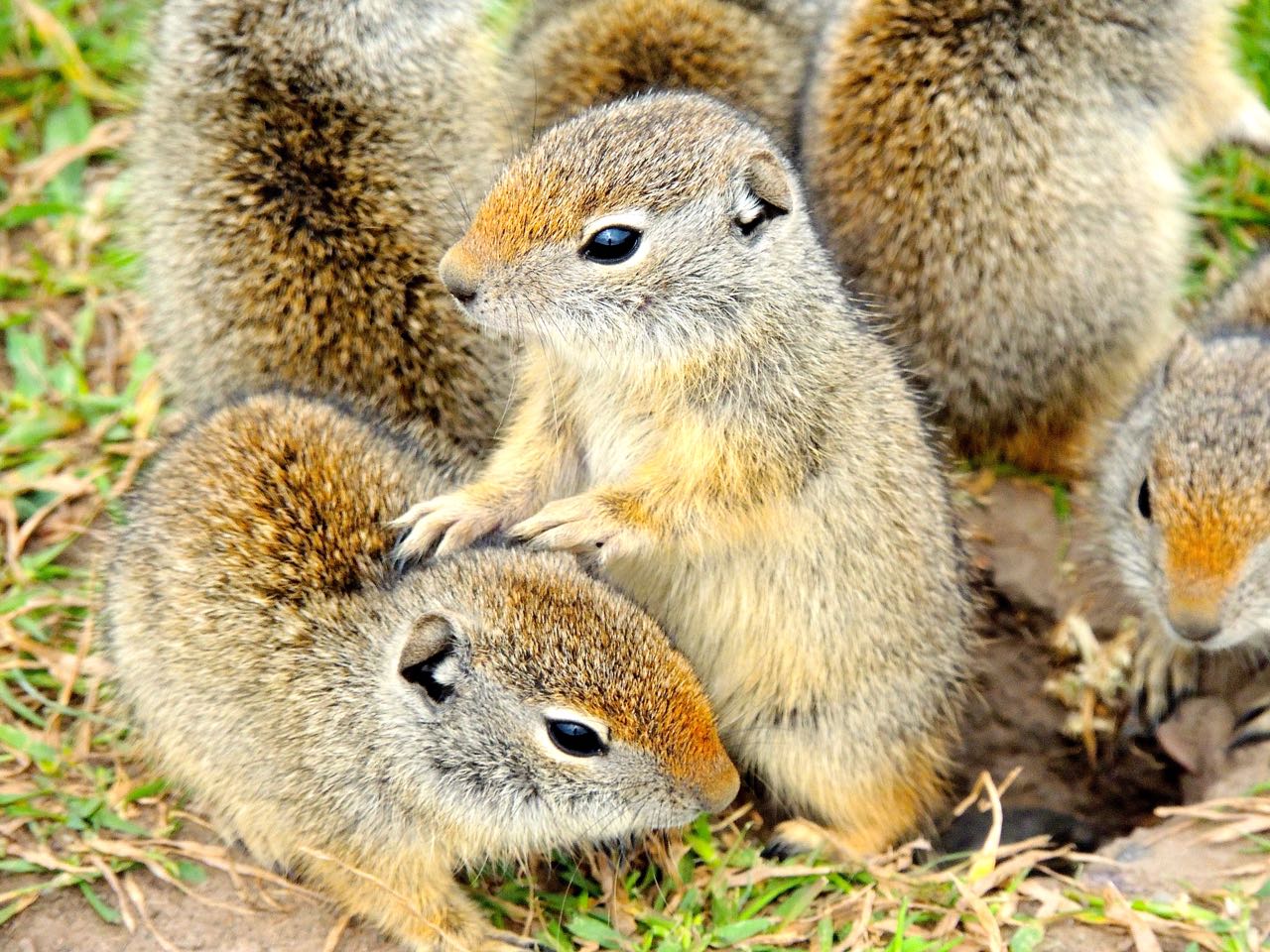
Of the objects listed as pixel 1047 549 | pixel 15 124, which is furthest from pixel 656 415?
pixel 15 124

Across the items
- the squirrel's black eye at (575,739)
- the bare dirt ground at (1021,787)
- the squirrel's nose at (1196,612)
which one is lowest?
the bare dirt ground at (1021,787)

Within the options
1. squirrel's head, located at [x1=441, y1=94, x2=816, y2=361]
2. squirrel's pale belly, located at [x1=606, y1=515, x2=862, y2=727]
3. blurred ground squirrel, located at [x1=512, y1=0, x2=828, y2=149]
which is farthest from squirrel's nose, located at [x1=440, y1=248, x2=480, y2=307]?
blurred ground squirrel, located at [x1=512, y1=0, x2=828, y2=149]

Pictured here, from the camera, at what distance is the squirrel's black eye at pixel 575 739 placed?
3.92 metres

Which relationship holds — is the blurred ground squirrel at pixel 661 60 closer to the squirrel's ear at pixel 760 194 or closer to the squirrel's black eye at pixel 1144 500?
the squirrel's ear at pixel 760 194

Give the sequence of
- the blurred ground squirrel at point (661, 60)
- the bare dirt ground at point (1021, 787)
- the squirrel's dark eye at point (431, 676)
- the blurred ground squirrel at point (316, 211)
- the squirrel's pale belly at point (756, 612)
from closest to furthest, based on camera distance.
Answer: the squirrel's dark eye at point (431, 676) < the bare dirt ground at point (1021, 787) < the squirrel's pale belly at point (756, 612) < the blurred ground squirrel at point (316, 211) < the blurred ground squirrel at point (661, 60)

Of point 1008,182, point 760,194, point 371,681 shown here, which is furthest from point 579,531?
point 1008,182

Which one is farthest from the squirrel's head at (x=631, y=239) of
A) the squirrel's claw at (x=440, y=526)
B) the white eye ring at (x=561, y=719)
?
the white eye ring at (x=561, y=719)

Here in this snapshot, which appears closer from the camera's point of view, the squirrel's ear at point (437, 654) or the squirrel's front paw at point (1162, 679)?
the squirrel's ear at point (437, 654)

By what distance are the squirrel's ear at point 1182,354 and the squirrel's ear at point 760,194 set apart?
163 centimetres

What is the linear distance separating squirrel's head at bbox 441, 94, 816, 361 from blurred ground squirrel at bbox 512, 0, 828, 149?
1.47 meters

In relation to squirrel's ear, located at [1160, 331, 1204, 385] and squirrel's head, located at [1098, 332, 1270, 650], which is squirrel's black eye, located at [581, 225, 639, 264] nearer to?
squirrel's head, located at [1098, 332, 1270, 650]

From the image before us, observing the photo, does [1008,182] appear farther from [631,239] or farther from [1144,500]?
[631,239]

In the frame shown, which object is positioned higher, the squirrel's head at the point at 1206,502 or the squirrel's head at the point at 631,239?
the squirrel's head at the point at 631,239

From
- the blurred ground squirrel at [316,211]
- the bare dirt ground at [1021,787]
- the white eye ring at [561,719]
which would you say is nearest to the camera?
the white eye ring at [561,719]
